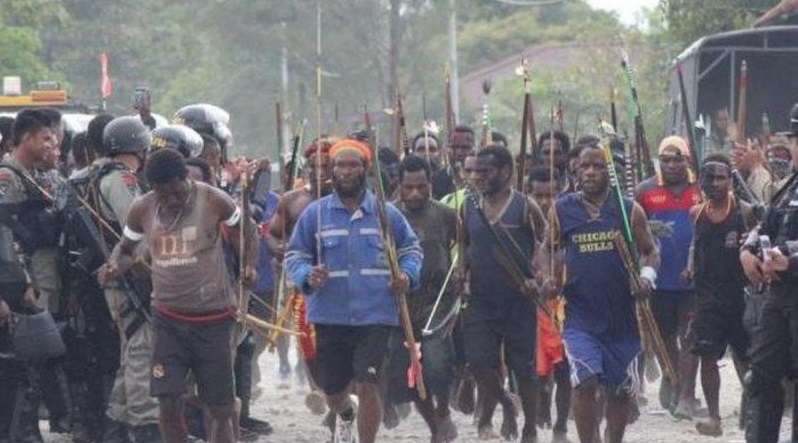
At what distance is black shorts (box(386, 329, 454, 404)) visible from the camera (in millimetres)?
14625

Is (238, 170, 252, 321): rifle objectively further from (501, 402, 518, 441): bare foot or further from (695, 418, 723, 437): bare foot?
(695, 418, 723, 437): bare foot

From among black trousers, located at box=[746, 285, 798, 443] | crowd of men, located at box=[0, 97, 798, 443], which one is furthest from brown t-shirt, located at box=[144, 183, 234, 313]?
black trousers, located at box=[746, 285, 798, 443]

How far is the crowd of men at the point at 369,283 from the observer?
40.2 ft

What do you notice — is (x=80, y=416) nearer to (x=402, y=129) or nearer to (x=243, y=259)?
(x=243, y=259)

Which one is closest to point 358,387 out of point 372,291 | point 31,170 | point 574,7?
point 372,291

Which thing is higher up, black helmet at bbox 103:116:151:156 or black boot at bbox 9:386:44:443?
black helmet at bbox 103:116:151:156

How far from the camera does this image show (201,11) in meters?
55.6

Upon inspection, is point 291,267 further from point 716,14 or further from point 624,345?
point 716,14

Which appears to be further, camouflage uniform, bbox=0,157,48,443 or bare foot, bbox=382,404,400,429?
bare foot, bbox=382,404,400,429

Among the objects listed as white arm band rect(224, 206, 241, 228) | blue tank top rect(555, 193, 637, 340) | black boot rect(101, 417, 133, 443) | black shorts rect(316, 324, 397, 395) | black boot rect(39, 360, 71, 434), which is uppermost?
white arm band rect(224, 206, 241, 228)

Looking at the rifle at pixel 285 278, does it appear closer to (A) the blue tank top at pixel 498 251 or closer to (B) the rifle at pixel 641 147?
(A) the blue tank top at pixel 498 251

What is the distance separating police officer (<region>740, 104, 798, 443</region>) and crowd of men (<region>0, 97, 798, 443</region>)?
12mm

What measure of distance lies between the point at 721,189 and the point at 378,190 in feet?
10.00

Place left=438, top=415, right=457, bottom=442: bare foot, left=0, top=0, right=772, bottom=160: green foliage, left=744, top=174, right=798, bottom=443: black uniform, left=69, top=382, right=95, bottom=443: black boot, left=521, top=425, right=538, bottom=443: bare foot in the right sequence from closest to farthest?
→ 1. left=744, top=174, right=798, bottom=443: black uniform
2. left=521, top=425, right=538, bottom=443: bare foot
3. left=69, top=382, right=95, bottom=443: black boot
4. left=438, top=415, right=457, bottom=442: bare foot
5. left=0, top=0, right=772, bottom=160: green foliage
